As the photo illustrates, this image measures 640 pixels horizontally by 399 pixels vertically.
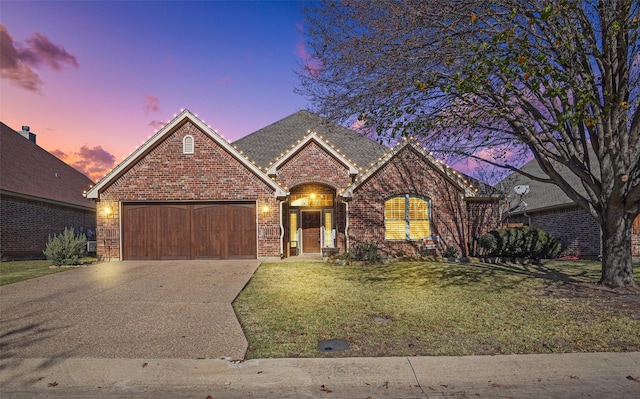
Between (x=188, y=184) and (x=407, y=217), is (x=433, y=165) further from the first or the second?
(x=188, y=184)

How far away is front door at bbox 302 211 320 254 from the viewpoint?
1902 centimetres

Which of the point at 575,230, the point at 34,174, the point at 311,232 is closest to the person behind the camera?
the point at 575,230

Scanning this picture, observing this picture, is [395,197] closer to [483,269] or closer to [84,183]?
[483,269]

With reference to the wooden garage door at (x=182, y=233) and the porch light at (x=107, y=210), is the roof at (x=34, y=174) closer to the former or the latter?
the porch light at (x=107, y=210)

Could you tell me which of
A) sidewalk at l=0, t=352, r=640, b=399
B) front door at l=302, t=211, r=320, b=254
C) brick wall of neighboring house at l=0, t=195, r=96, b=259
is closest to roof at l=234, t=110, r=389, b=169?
front door at l=302, t=211, r=320, b=254

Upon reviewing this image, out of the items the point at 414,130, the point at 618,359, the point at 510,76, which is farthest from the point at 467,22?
the point at 618,359

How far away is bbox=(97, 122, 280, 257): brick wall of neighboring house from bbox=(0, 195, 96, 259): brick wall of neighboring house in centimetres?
535

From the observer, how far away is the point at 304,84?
9.49 m

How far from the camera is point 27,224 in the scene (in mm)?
18656

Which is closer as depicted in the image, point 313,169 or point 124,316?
point 124,316

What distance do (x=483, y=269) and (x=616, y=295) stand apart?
4571 mm

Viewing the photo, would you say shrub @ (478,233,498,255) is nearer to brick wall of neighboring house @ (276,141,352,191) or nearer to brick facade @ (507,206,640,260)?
brick facade @ (507,206,640,260)

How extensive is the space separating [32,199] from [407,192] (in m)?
17.9

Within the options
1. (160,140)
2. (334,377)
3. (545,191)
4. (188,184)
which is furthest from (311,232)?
(334,377)
